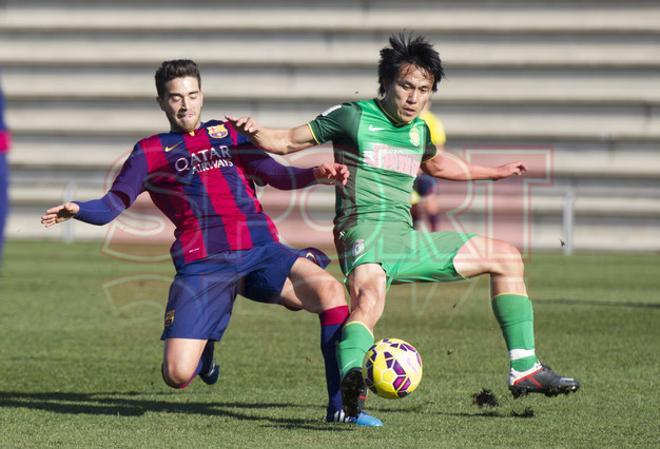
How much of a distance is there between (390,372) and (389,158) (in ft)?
3.50

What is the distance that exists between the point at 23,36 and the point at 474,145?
Result: 8.73 metres

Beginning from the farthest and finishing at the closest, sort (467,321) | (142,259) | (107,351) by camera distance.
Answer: (142,259) → (467,321) → (107,351)

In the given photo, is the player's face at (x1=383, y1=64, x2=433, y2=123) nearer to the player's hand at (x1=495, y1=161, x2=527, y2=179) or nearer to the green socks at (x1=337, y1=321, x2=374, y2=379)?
the player's hand at (x1=495, y1=161, x2=527, y2=179)

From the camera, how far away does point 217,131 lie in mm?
5898

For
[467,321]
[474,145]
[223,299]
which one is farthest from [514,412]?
[474,145]

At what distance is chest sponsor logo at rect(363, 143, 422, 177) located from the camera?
561cm

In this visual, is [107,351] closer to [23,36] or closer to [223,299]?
[223,299]

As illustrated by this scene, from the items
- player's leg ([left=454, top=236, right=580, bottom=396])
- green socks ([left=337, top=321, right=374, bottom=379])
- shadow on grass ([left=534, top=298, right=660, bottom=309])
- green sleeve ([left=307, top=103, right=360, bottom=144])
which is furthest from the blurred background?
green socks ([left=337, top=321, right=374, bottom=379])

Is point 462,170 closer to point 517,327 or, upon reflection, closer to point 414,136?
point 414,136

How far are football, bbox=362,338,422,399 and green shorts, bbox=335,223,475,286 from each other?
1.42ft

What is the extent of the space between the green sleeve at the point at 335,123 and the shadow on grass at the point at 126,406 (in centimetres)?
126

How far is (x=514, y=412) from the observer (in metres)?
5.54

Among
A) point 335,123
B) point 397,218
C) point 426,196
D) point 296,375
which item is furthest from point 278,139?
point 426,196

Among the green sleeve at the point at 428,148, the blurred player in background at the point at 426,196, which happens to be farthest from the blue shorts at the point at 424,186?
the green sleeve at the point at 428,148
